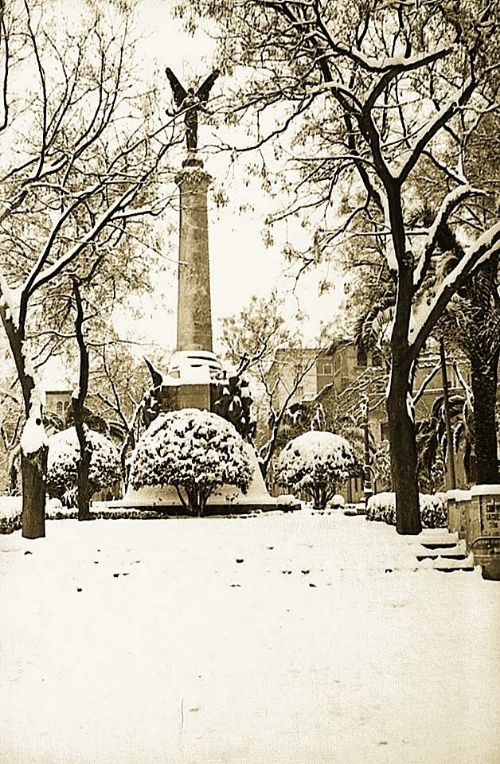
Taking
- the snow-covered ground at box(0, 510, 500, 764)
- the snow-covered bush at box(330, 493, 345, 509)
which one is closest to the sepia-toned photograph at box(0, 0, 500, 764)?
the snow-covered ground at box(0, 510, 500, 764)

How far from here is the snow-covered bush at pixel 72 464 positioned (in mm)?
15734

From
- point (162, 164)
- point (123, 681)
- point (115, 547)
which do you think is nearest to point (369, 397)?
point (162, 164)

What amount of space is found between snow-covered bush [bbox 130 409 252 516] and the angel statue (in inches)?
169

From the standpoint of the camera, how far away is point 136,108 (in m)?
9.70

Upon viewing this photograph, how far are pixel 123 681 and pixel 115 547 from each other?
13.2 feet

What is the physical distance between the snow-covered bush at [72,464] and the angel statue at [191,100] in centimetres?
768

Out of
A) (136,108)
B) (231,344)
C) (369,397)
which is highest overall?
(136,108)

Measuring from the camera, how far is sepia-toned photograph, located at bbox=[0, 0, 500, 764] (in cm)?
372

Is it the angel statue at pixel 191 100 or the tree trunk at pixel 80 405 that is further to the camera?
the tree trunk at pixel 80 405

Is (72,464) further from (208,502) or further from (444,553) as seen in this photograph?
(444,553)

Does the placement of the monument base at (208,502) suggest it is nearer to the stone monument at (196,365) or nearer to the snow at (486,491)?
the stone monument at (196,365)

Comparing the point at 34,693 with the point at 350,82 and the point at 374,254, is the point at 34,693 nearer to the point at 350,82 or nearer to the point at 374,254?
the point at 350,82

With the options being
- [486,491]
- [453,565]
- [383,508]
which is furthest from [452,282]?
[383,508]

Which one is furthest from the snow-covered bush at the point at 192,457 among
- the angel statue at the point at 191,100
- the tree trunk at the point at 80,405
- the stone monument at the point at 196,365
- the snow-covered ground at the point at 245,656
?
the angel statue at the point at 191,100
